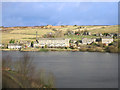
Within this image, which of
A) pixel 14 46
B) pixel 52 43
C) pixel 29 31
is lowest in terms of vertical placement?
pixel 14 46

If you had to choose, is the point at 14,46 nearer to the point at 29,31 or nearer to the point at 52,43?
the point at 52,43

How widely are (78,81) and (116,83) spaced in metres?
1.36

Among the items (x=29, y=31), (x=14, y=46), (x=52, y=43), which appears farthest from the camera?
(x=29, y=31)

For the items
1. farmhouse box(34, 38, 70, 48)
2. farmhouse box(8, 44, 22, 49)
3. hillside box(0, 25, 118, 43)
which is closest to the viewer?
farmhouse box(8, 44, 22, 49)

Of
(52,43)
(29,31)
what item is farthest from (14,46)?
(29,31)

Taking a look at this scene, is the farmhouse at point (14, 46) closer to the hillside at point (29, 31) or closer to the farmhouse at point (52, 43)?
the farmhouse at point (52, 43)

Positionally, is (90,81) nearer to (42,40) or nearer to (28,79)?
(28,79)

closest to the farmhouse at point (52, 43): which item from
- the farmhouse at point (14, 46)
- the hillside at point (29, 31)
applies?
the farmhouse at point (14, 46)

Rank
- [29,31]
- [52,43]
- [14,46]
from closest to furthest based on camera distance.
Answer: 1. [14,46]
2. [52,43]
3. [29,31]

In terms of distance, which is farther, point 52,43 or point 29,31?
point 29,31

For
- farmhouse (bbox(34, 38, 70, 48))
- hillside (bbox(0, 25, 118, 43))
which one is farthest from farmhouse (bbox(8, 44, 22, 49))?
hillside (bbox(0, 25, 118, 43))

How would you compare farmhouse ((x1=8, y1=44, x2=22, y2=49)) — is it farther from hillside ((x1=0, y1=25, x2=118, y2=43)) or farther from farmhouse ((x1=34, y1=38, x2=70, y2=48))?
hillside ((x1=0, y1=25, x2=118, y2=43))

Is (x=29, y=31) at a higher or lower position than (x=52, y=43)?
higher

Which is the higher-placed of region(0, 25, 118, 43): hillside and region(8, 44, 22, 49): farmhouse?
region(0, 25, 118, 43): hillside
